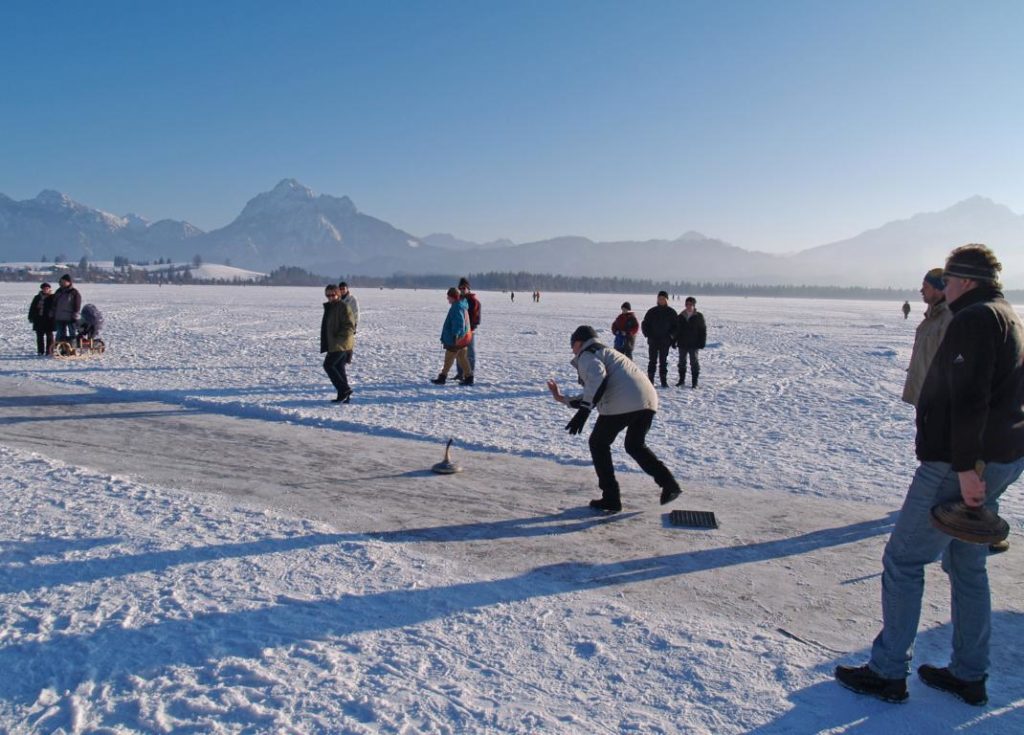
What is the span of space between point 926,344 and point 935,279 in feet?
1.73

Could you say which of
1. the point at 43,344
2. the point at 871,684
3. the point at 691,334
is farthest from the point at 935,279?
the point at 43,344

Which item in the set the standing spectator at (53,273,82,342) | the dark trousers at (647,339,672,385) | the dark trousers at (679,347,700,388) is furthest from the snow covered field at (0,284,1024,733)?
the standing spectator at (53,273,82,342)

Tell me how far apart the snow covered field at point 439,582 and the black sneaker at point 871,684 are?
0.07 metres

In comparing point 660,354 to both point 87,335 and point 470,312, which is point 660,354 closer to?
point 470,312

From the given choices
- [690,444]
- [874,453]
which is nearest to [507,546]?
[690,444]

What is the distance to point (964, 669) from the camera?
10.2ft

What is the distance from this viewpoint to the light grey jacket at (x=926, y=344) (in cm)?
509

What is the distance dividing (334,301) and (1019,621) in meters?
9.56

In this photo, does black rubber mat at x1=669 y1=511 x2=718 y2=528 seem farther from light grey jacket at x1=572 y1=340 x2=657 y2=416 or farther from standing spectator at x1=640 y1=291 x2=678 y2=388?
standing spectator at x1=640 y1=291 x2=678 y2=388

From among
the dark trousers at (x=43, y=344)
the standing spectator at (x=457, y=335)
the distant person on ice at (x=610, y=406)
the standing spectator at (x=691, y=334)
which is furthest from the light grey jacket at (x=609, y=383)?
the dark trousers at (x=43, y=344)

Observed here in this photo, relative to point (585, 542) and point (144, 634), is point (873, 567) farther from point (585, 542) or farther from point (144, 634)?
point (144, 634)

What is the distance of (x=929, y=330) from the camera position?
17.2 ft

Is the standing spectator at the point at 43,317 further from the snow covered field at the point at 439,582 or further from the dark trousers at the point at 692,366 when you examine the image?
the dark trousers at the point at 692,366

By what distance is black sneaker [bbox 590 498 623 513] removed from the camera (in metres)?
5.63
